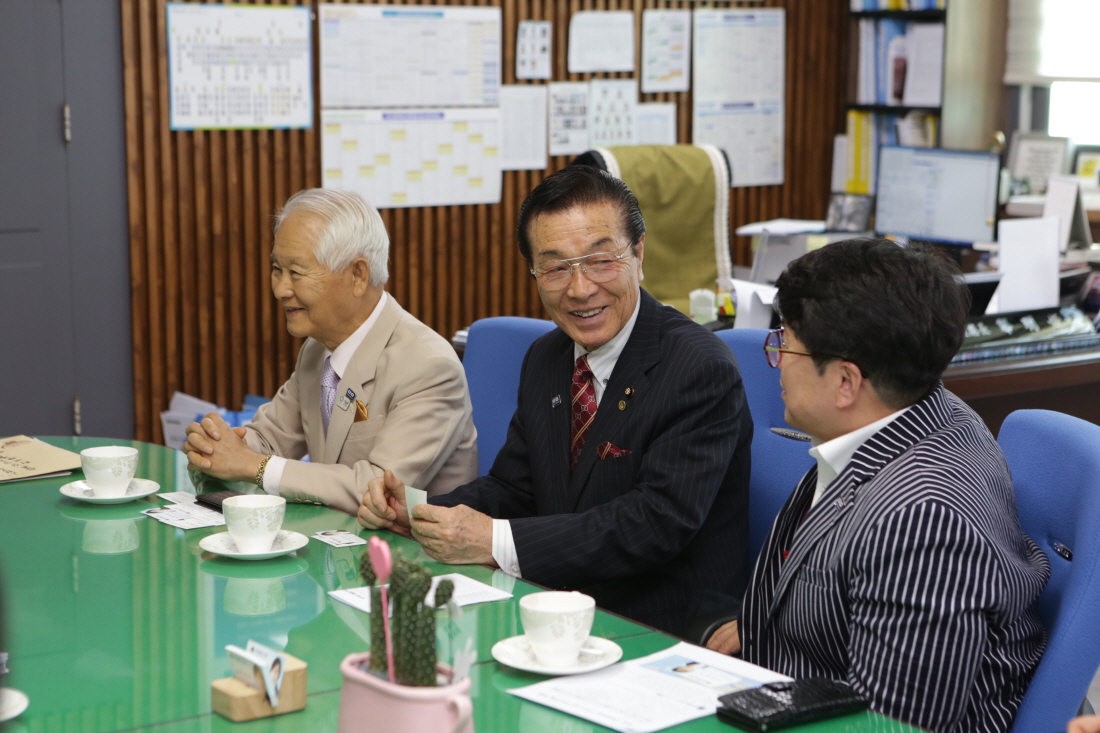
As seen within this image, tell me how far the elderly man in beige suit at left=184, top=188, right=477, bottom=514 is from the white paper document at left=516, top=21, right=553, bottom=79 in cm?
310

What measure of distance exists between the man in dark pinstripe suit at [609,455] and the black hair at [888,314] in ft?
1.59

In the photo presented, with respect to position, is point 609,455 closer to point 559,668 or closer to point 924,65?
point 559,668

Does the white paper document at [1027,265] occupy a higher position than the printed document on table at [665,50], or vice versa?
the printed document on table at [665,50]

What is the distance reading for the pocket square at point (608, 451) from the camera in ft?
7.22

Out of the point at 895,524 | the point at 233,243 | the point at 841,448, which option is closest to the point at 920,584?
the point at 895,524

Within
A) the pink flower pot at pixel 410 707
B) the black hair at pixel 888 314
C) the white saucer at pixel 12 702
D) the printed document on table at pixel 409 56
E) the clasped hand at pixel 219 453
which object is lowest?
the white saucer at pixel 12 702

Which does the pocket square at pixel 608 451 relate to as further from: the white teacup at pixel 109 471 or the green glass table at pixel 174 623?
the white teacup at pixel 109 471

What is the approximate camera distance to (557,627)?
1445 millimetres

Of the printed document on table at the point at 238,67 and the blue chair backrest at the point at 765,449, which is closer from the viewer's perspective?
the blue chair backrest at the point at 765,449

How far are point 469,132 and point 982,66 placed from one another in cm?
269

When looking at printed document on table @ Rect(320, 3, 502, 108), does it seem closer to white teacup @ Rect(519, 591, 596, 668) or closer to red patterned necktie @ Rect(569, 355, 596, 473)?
red patterned necktie @ Rect(569, 355, 596, 473)

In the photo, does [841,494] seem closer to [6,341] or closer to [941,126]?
[6,341]

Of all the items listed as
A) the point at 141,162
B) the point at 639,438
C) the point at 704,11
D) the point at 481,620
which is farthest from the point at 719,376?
the point at 704,11

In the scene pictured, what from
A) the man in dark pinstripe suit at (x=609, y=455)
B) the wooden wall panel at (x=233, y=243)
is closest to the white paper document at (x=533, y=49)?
the wooden wall panel at (x=233, y=243)
